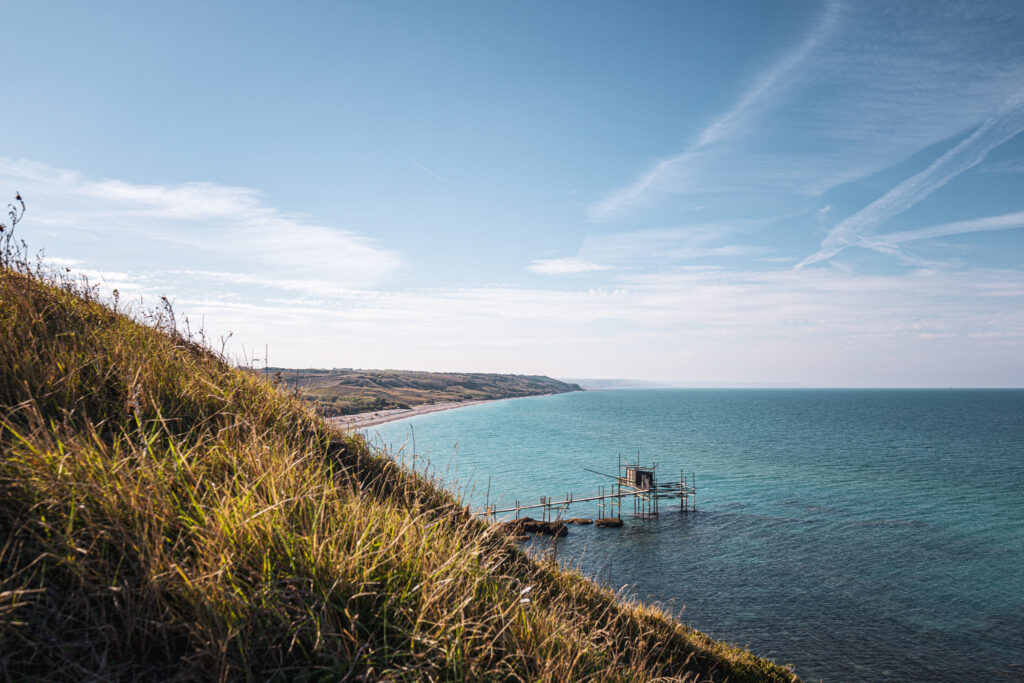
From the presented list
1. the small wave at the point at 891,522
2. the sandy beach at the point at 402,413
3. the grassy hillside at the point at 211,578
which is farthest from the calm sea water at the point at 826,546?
the sandy beach at the point at 402,413

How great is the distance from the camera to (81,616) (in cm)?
272

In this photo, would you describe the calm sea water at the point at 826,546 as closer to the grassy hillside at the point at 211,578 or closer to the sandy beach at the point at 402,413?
the grassy hillside at the point at 211,578

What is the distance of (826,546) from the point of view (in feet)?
133

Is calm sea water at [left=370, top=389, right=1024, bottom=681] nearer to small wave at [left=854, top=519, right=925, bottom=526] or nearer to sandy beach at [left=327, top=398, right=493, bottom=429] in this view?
small wave at [left=854, top=519, right=925, bottom=526]

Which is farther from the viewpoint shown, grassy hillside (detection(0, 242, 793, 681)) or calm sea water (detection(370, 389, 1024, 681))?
calm sea water (detection(370, 389, 1024, 681))

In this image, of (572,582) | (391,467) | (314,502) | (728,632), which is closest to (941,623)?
(728,632)

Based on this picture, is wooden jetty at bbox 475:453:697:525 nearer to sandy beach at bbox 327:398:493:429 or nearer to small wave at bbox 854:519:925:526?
small wave at bbox 854:519:925:526

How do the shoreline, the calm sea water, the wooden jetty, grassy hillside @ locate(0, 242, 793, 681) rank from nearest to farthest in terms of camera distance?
grassy hillside @ locate(0, 242, 793, 681)
the calm sea water
the wooden jetty
the shoreline

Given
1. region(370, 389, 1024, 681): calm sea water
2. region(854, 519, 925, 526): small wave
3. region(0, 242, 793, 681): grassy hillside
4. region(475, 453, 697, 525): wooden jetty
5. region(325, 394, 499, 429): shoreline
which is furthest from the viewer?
region(325, 394, 499, 429): shoreline

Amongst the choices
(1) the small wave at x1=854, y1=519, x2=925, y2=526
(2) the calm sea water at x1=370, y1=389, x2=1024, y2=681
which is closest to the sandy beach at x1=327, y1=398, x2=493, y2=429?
(2) the calm sea water at x1=370, y1=389, x2=1024, y2=681

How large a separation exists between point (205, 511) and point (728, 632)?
29.4 meters

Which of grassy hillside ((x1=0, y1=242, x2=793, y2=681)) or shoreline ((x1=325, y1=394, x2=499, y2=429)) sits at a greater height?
grassy hillside ((x1=0, y1=242, x2=793, y2=681))

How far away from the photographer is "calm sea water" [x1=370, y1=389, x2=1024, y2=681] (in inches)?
1013

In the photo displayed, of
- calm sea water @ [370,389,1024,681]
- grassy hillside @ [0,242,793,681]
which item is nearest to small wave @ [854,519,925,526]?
calm sea water @ [370,389,1024,681]
